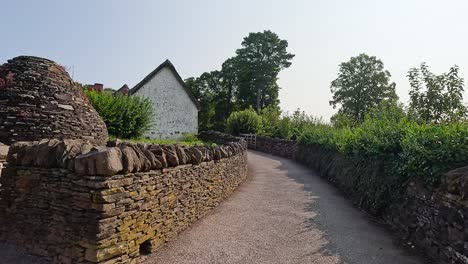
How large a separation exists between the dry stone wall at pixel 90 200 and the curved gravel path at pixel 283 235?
27.9 inches

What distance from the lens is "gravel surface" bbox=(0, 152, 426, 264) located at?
5.74m

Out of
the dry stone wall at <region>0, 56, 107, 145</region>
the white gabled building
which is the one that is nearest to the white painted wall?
the white gabled building

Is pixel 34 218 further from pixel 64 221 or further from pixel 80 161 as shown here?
pixel 80 161

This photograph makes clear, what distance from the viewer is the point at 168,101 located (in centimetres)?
2858

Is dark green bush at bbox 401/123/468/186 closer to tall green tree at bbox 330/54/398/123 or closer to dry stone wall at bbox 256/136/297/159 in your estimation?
dry stone wall at bbox 256/136/297/159

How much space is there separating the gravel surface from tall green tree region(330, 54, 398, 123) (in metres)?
35.2

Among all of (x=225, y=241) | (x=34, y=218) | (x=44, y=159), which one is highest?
(x=44, y=159)

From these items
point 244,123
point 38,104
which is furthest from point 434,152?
point 244,123

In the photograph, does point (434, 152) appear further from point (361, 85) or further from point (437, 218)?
point (361, 85)

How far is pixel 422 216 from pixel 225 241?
377 cm

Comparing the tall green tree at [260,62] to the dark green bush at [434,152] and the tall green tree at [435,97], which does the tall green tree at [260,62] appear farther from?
the dark green bush at [434,152]

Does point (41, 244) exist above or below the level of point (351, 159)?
below

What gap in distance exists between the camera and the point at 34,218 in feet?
17.4

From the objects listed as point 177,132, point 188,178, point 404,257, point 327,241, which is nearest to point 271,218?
point 327,241
